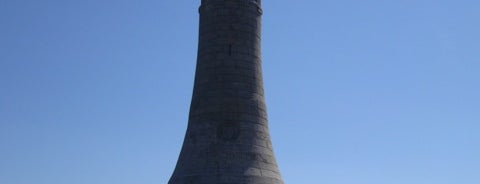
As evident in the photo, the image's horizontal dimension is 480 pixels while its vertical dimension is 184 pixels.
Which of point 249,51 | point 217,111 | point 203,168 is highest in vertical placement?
point 249,51

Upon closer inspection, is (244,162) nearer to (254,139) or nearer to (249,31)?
(254,139)

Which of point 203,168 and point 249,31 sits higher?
point 249,31

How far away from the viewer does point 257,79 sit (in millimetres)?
33719

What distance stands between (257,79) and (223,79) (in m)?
1.47

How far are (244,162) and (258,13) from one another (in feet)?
21.4

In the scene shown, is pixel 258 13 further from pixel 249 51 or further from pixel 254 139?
pixel 254 139

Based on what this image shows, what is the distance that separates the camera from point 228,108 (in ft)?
108

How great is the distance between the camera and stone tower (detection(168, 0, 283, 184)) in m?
32.1

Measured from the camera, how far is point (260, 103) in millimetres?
33531

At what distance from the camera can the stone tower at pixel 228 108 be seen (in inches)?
1262

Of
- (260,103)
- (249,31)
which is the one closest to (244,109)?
(260,103)

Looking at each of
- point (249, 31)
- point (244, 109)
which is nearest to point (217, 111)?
point (244, 109)

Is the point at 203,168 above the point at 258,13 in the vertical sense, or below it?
below

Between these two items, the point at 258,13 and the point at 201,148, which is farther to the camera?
the point at 258,13
